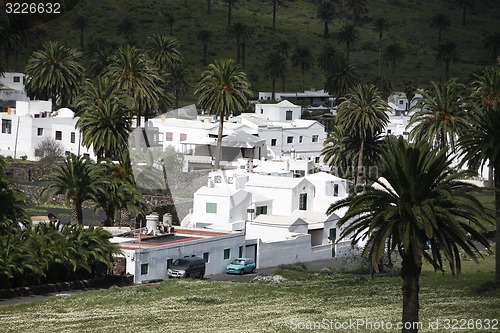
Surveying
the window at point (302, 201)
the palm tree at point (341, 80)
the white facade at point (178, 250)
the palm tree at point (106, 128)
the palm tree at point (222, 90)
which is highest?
the palm tree at point (341, 80)

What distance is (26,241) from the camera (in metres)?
62.2

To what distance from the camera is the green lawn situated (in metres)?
45.6

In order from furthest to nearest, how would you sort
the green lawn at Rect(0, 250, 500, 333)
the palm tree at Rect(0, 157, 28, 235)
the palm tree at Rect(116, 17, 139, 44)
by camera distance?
the palm tree at Rect(116, 17, 139, 44)
the palm tree at Rect(0, 157, 28, 235)
the green lawn at Rect(0, 250, 500, 333)

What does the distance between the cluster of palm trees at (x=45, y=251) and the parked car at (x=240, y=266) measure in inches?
417

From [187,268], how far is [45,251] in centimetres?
1052

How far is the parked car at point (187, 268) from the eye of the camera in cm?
6869

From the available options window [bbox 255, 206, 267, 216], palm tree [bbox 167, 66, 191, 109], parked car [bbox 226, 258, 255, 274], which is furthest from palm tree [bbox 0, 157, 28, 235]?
palm tree [bbox 167, 66, 191, 109]

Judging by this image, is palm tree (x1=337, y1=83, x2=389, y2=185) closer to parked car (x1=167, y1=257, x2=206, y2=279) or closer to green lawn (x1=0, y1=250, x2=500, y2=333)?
parked car (x1=167, y1=257, x2=206, y2=279)

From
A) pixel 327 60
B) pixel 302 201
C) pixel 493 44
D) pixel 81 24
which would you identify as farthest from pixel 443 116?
pixel 81 24

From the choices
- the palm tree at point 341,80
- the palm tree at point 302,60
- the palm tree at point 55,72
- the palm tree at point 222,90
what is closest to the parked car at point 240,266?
the palm tree at point 222,90

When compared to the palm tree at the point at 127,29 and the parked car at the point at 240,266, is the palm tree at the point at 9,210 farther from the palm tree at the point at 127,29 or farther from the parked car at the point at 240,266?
the palm tree at the point at 127,29

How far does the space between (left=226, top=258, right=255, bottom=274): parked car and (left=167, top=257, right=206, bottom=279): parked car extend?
297cm

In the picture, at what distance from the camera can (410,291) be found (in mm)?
40156

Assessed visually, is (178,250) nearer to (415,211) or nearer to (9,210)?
(9,210)
